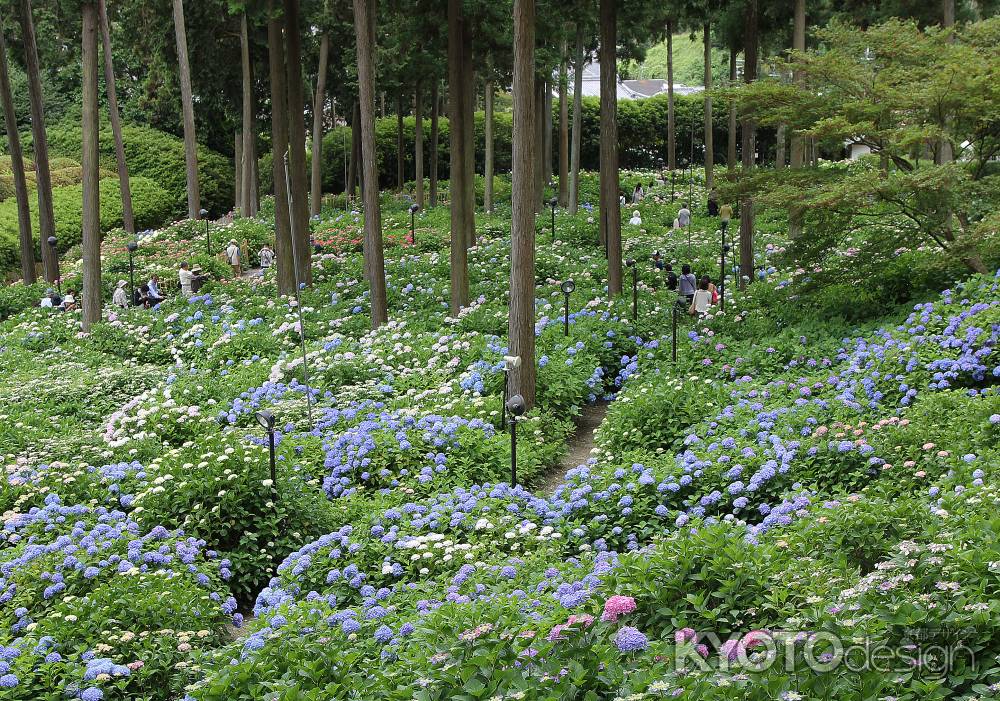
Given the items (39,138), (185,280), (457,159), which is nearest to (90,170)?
(185,280)

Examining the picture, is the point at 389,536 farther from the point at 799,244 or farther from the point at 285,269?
the point at 285,269

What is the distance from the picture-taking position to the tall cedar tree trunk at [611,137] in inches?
614

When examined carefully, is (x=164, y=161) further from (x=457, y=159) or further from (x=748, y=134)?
(x=748, y=134)

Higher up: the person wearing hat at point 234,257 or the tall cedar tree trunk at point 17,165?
the tall cedar tree trunk at point 17,165

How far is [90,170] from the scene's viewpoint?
1723 cm

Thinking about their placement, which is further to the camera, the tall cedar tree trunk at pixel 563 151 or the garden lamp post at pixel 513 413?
the tall cedar tree trunk at pixel 563 151

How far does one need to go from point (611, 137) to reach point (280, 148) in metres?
6.43

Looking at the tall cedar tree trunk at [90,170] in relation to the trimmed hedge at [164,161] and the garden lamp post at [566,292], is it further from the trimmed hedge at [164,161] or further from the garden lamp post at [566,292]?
the trimmed hedge at [164,161]

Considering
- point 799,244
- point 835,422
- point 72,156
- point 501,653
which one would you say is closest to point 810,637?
point 501,653

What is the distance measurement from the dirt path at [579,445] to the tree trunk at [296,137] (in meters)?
6.71

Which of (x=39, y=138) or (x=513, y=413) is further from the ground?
(x=39, y=138)

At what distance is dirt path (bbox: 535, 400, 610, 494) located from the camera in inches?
410

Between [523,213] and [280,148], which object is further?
[280,148]

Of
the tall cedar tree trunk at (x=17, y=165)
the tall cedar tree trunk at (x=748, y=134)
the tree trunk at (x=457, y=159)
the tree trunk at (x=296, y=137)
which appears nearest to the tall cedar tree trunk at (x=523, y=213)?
the tree trunk at (x=457, y=159)
